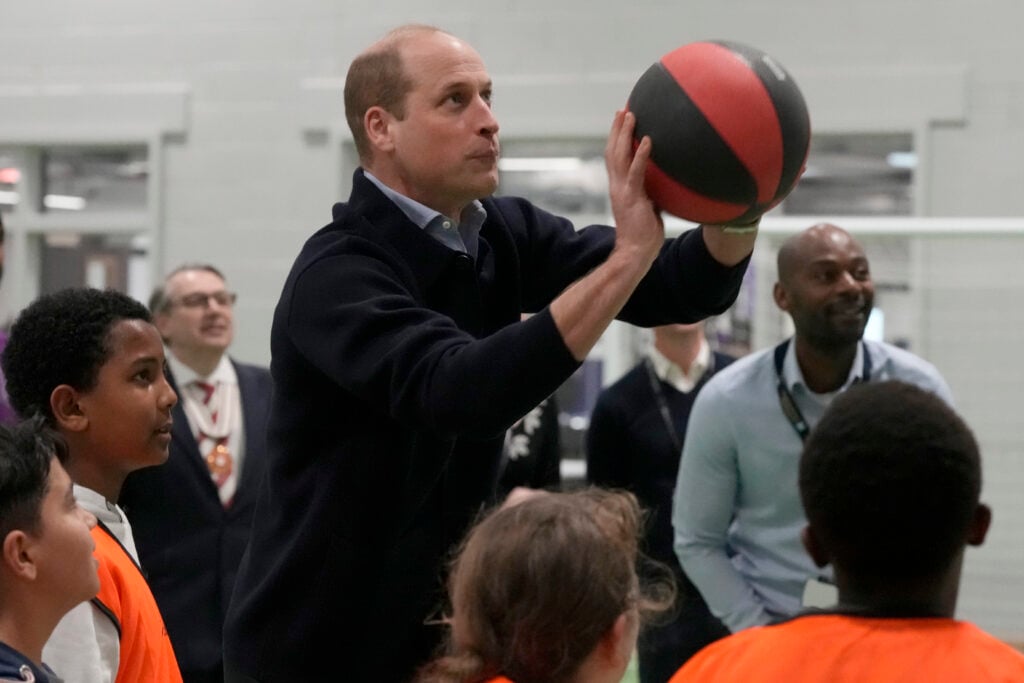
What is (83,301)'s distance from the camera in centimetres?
289

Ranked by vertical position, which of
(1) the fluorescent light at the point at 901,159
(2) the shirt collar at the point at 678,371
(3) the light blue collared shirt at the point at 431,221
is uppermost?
(3) the light blue collared shirt at the point at 431,221

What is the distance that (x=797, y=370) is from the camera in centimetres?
413

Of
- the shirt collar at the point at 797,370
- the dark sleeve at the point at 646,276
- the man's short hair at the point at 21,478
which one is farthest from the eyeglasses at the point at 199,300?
the man's short hair at the point at 21,478

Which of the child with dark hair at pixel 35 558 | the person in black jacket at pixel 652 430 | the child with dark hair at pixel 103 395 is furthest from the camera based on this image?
the person in black jacket at pixel 652 430

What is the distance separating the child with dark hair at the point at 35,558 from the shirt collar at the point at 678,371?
3.00m

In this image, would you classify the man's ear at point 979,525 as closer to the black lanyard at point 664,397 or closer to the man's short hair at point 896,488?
the man's short hair at point 896,488

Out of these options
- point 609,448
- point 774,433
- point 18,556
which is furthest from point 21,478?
point 609,448

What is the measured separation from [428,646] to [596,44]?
5.63m

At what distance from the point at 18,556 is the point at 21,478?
0.12 metres

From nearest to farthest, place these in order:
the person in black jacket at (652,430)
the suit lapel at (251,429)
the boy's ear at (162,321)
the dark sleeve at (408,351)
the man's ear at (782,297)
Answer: the dark sleeve at (408,351) → the man's ear at (782,297) → the suit lapel at (251,429) → the person in black jacket at (652,430) → the boy's ear at (162,321)

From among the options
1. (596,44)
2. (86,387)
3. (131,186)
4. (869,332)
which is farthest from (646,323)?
(131,186)

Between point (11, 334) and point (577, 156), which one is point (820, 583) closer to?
point (11, 334)

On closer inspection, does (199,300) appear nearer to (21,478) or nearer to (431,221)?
(431,221)

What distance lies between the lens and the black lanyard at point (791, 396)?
404 centimetres
